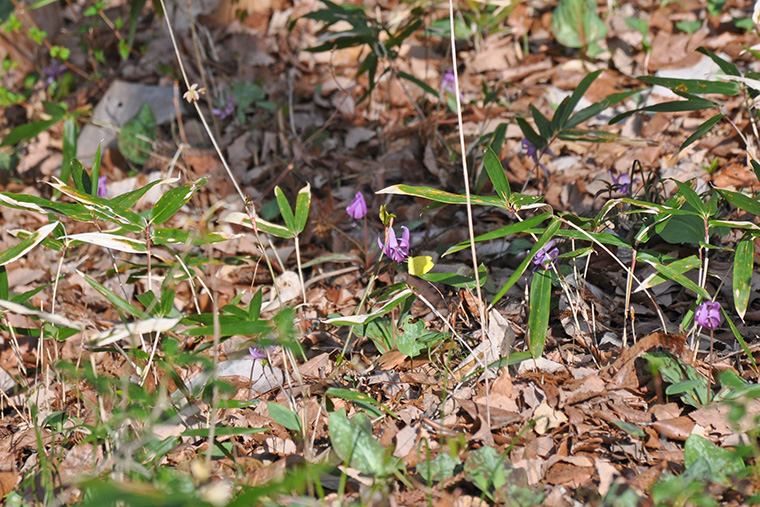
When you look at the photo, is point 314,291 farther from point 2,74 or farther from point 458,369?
point 2,74

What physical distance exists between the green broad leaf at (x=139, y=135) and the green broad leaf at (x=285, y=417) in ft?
6.36

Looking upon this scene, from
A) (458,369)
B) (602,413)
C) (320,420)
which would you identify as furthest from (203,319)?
(602,413)

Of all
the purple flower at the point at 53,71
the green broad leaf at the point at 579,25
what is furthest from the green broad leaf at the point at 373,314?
the purple flower at the point at 53,71

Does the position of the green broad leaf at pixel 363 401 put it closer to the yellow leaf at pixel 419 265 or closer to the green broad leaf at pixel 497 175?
the yellow leaf at pixel 419 265

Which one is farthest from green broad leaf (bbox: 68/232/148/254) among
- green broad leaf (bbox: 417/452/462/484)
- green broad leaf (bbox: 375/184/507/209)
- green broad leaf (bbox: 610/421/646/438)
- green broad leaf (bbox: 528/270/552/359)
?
green broad leaf (bbox: 610/421/646/438)

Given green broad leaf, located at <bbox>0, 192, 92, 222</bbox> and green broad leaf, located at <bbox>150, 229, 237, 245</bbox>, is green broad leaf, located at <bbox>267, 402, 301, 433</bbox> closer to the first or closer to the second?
green broad leaf, located at <bbox>150, 229, 237, 245</bbox>

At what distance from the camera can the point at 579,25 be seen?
3.04 m

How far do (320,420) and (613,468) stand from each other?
67 cm

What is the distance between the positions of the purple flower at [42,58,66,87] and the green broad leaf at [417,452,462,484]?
3323 mm

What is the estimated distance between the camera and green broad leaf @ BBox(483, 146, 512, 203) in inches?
59.0

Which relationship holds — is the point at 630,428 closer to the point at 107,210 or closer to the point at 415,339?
the point at 415,339

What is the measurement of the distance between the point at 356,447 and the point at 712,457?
71 centimetres

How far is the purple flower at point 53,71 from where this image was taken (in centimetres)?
362

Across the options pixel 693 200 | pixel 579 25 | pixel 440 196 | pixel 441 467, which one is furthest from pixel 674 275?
pixel 579 25
